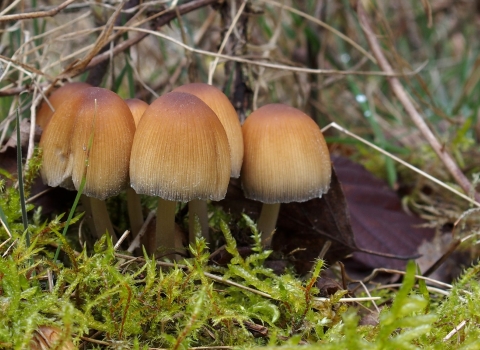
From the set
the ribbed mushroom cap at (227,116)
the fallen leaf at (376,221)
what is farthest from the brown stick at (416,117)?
the ribbed mushroom cap at (227,116)

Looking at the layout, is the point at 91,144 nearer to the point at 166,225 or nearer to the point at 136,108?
the point at 136,108

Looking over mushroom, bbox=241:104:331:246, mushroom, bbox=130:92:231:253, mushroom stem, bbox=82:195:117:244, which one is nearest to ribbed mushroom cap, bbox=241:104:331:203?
mushroom, bbox=241:104:331:246

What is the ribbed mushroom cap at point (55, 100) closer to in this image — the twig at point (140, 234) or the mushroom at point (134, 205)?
the mushroom at point (134, 205)

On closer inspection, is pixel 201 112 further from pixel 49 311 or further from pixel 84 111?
pixel 49 311

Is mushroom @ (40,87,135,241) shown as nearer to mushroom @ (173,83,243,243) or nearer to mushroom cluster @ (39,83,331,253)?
mushroom cluster @ (39,83,331,253)

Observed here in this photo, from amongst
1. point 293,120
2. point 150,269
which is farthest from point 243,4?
point 150,269

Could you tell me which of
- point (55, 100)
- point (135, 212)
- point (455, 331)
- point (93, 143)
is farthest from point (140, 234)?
point (455, 331)

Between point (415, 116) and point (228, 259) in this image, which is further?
point (415, 116)
